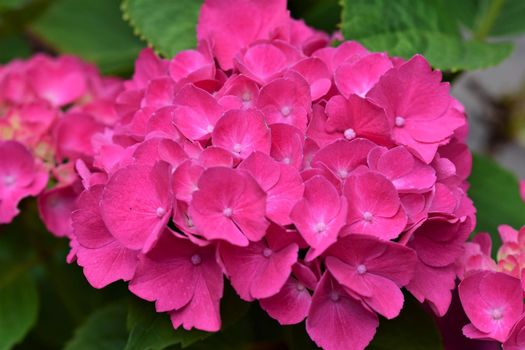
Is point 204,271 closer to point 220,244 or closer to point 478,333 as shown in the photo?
point 220,244

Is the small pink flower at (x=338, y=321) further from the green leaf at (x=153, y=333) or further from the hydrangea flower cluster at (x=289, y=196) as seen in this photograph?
the green leaf at (x=153, y=333)

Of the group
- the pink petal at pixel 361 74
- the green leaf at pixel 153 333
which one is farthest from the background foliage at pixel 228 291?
the pink petal at pixel 361 74

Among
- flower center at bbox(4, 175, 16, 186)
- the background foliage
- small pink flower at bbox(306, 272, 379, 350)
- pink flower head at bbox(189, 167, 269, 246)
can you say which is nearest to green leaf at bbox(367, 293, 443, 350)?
the background foliage

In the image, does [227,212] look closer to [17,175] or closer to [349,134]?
[349,134]

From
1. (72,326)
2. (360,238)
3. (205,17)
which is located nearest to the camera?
(360,238)

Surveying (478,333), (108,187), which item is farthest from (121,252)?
(478,333)

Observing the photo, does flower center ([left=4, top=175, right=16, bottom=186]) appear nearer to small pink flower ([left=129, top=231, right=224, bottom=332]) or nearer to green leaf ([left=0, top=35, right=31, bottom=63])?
small pink flower ([left=129, top=231, right=224, bottom=332])
